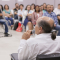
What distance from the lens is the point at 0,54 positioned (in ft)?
9.79

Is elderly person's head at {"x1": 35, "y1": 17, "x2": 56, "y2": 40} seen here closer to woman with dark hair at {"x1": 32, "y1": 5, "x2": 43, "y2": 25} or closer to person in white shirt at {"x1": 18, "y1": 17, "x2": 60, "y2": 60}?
person in white shirt at {"x1": 18, "y1": 17, "x2": 60, "y2": 60}

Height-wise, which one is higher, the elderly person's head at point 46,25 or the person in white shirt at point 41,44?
the elderly person's head at point 46,25

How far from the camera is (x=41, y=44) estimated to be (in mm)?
1220

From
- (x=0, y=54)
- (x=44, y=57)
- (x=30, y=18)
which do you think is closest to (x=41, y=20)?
(x=44, y=57)

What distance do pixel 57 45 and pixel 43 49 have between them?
14cm

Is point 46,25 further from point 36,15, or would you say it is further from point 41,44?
point 36,15

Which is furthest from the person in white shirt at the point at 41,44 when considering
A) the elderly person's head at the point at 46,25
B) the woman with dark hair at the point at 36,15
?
the woman with dark hair at the point at 36,15

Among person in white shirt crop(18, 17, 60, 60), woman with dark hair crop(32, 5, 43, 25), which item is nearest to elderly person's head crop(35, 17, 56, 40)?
person in white shirt crop(18, 17, 60, 60)

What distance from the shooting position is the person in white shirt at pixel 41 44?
1213 mm

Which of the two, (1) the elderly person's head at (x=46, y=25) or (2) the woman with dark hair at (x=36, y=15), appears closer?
(1) the elderly person's head at (x=46, y=25)

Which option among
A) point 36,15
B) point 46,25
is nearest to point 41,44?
point 46,25

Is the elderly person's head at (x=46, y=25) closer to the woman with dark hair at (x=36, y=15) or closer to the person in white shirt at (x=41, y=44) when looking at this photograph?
the person in white shirt at (x=41, y=44)

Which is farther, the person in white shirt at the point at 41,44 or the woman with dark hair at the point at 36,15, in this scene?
the woman with dark hair at the point at 36,15

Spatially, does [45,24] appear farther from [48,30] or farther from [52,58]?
[52,58]
